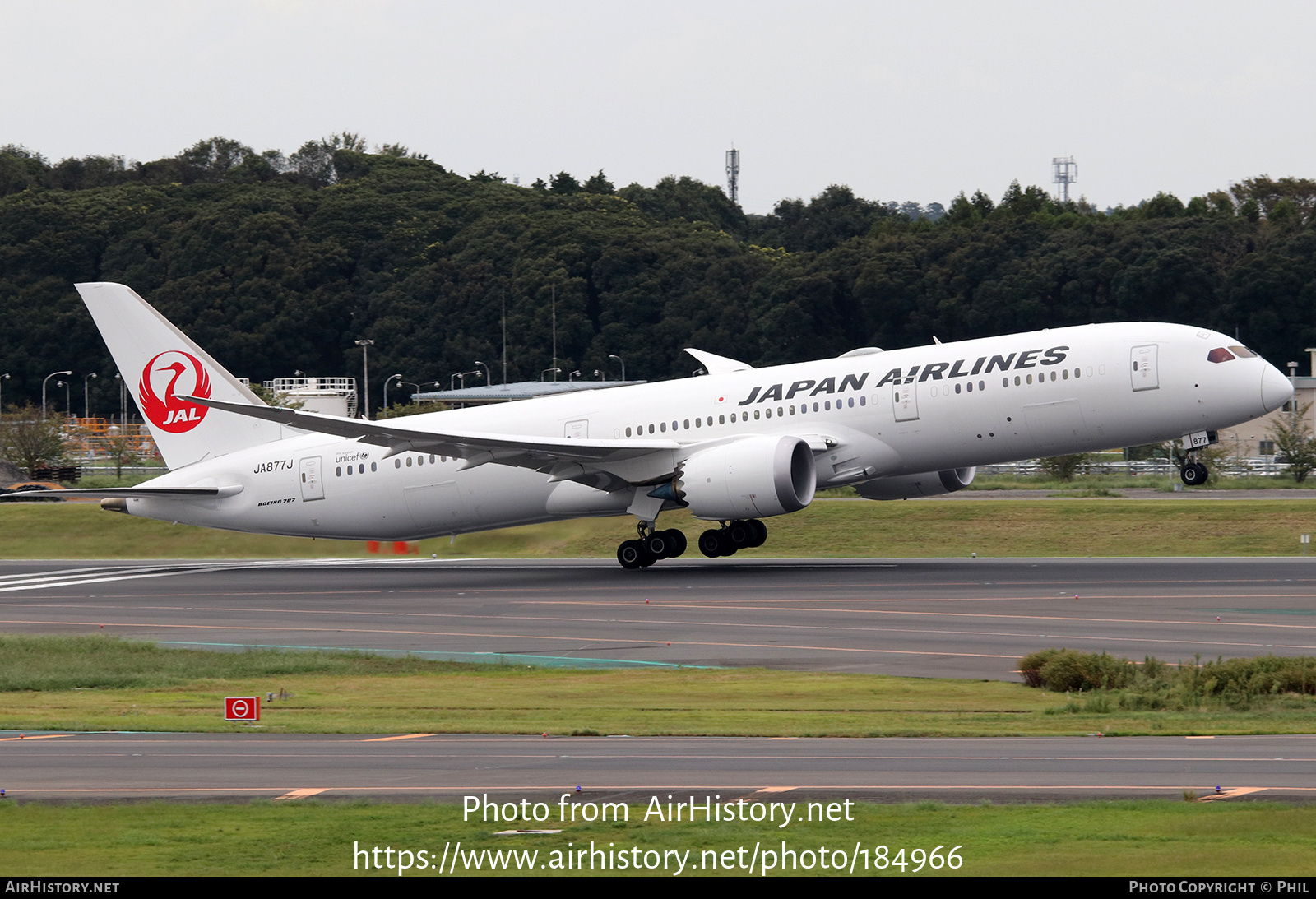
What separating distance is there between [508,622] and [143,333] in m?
16.5

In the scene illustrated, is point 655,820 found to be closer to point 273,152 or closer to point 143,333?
point 143,333

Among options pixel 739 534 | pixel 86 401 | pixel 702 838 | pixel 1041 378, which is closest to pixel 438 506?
pixel 739 534

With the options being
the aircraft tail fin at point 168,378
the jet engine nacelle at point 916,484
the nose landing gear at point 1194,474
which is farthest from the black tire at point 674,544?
the nose landing gear at point 1194,474

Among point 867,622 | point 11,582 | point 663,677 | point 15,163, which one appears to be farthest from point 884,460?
point 15,163

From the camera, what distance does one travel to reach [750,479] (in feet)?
120

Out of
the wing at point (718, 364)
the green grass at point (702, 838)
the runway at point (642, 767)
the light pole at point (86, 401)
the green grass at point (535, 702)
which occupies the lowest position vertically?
the green grass at point (535, 702)

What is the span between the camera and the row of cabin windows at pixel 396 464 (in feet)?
135

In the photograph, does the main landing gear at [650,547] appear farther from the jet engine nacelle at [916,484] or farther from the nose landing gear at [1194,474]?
the nose landing gear at [1194,474]

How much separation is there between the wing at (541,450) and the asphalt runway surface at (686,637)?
2702 mm

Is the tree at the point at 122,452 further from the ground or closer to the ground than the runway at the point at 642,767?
Answer: further from the ground

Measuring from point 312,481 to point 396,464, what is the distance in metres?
2.43

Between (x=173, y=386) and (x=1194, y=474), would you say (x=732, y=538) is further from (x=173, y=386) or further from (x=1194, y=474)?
(x=173, y=386)

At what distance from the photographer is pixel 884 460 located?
38094mm

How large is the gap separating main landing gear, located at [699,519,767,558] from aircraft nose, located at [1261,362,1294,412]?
12.2 meters
